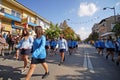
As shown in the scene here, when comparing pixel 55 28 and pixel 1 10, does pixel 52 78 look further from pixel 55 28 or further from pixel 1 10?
pixel 55 28

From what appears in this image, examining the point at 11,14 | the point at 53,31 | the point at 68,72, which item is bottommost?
the point at 68,72

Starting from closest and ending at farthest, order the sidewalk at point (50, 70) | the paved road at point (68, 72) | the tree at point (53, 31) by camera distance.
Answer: the sidewalk at point (50, 70) < the paved road at point (68, 72) < the tree at point (53, 31)

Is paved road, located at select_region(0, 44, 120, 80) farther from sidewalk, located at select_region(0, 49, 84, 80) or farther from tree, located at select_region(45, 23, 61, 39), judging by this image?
tree, located at select_region(45, 23, 61, 39)

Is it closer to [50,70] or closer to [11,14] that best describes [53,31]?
[11,14]

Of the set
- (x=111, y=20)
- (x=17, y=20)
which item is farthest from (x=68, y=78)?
(x=111, y=20)

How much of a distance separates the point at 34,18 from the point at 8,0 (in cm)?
1503

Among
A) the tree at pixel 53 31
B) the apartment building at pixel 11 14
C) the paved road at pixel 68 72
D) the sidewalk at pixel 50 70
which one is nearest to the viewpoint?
the sidewalk at pixel 50 70

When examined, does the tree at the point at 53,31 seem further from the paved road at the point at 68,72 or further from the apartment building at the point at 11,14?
the paved road at the point at 68,72

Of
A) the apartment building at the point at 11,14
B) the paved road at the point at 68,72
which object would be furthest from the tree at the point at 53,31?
the paved road at the point at 68,72

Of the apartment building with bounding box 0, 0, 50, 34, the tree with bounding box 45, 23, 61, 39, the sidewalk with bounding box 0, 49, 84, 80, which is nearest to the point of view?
the sidewalk with bounding box 0, 49, 84, 80

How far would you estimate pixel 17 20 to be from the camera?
30141mm

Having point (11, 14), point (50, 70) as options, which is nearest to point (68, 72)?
point (50, 70)

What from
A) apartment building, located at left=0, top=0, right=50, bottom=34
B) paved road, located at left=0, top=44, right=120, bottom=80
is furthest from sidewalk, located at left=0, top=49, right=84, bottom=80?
apartment building, located at left=0, top=0, right=50, bottom=34

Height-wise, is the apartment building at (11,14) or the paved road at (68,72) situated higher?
the apartment building at (11,14)
